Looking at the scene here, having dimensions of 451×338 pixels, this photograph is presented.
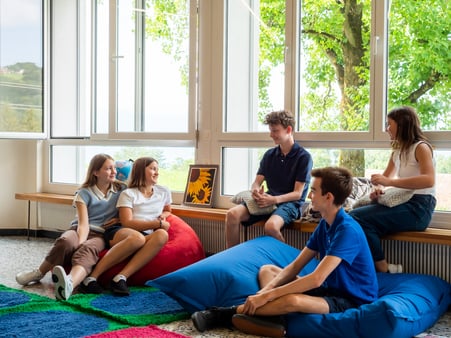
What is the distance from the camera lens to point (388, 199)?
3.62 m

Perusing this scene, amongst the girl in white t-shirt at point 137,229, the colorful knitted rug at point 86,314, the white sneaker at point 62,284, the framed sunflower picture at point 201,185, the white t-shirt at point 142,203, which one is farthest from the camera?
the framed sunflower picture at point 201,185

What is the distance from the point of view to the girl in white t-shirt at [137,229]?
151 inches

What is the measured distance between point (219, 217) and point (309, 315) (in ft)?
6.07

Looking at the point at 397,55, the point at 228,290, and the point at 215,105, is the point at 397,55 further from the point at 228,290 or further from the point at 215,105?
the point at 228,290

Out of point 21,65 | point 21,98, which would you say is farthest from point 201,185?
point 21,65

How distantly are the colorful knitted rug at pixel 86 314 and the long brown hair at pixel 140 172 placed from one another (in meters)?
0.79

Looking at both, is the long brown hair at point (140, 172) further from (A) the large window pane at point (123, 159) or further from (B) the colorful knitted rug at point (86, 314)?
(A) the large window pane at point (123, 159)

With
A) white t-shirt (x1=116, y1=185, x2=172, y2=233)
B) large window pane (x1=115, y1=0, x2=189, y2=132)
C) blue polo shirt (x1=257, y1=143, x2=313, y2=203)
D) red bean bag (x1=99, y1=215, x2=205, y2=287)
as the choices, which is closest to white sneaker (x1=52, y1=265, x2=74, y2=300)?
red bean bag (x1=99, y1=215, x2=205, y2=287)

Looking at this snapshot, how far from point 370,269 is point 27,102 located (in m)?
4.36

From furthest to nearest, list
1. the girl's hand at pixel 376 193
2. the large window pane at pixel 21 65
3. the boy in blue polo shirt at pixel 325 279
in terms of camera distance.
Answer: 1. the large window pane at pixel 21 65
2. the girl's hand at pixel 376 193
3. the boy in blue polo shirt at pixel 325 279

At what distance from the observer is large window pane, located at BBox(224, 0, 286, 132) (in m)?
4.70

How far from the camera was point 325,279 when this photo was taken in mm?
2756

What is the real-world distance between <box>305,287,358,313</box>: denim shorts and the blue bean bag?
0.04m

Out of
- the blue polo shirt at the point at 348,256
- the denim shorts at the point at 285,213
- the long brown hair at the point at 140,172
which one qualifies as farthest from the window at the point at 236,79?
the blue polo shirt at the point at 348,256
